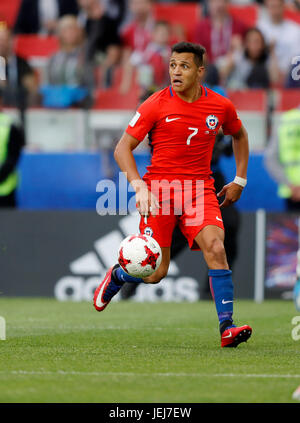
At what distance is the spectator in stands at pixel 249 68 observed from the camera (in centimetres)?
1512

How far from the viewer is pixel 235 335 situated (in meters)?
7.38

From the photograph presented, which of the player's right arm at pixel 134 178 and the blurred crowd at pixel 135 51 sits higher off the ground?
the blurred crowd at pixel 135 51

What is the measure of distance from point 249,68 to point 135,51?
6.58 ft

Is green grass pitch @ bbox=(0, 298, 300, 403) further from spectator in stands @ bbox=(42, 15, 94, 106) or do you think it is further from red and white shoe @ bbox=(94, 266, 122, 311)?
spectator in stands @ bbox=(42, 15, 94, 106)

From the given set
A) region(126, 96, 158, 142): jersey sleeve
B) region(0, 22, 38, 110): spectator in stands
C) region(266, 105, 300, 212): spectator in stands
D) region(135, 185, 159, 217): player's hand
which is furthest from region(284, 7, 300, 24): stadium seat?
region(135, 185, 159, 217): player's hand

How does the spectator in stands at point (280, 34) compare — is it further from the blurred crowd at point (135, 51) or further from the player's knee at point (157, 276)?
the player's knee at point (157, 276)

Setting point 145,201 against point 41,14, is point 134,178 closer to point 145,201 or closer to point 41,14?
point 145,201

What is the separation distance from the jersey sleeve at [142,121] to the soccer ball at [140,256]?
843 millimetres

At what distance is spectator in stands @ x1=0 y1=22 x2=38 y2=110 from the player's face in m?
6.73

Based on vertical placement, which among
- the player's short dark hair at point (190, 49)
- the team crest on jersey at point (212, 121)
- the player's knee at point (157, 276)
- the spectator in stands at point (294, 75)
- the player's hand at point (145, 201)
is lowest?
the player's knee at point (157, 276)

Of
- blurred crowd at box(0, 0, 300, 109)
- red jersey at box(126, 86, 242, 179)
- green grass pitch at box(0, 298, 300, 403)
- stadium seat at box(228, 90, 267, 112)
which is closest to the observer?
green grass pitch at box(0, 298, 300, 403)

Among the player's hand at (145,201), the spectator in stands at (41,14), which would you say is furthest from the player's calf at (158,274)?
the spectator in stands at (41,14)

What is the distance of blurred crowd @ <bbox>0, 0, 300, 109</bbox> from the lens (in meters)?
14.8

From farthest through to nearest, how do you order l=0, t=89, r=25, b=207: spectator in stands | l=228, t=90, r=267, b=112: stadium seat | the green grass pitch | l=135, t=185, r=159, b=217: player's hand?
l=228, t=90, r=267, b=112: stadium seat
l=0, t=89, r=25, b=207: spectator in stands
l=135, t=185, r=159, b=217: player's hand
the green grass pitch
